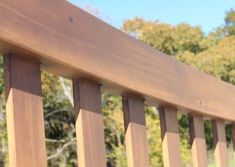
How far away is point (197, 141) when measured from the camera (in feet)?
4.72

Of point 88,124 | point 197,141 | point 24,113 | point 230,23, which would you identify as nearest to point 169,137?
point 197,141

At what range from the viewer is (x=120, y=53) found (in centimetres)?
98

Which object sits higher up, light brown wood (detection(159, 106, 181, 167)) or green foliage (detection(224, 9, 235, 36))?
green foliage (detection(224, 9, 235, 36))

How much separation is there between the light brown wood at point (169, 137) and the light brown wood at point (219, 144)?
35 centimetres

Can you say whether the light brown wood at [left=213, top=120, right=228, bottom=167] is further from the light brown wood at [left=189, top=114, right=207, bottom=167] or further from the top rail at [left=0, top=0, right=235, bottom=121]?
the top rail at [left=0, top=0, right=235, bottom=121]

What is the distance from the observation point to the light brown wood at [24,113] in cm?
70

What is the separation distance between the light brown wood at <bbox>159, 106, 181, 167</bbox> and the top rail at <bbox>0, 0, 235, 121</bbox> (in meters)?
0.03

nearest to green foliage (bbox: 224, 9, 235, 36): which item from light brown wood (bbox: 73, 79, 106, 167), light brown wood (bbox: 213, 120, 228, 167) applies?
light brown wood (bbox: 213, 120, 228, 167)

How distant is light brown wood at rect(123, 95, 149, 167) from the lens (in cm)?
104

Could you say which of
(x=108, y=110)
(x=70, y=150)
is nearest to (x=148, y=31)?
(x=108, y=110)

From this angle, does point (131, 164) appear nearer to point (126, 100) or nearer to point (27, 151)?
point (126, 100)

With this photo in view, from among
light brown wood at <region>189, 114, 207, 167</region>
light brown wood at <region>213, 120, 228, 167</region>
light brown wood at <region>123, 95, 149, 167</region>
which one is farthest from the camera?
light brown wood at <region>213, 120, 228, 167</region>

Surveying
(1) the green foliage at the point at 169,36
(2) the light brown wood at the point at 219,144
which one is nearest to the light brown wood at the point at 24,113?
(2) the light brown wood at the point at 219,144

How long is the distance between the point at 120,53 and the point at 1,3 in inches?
13.9
